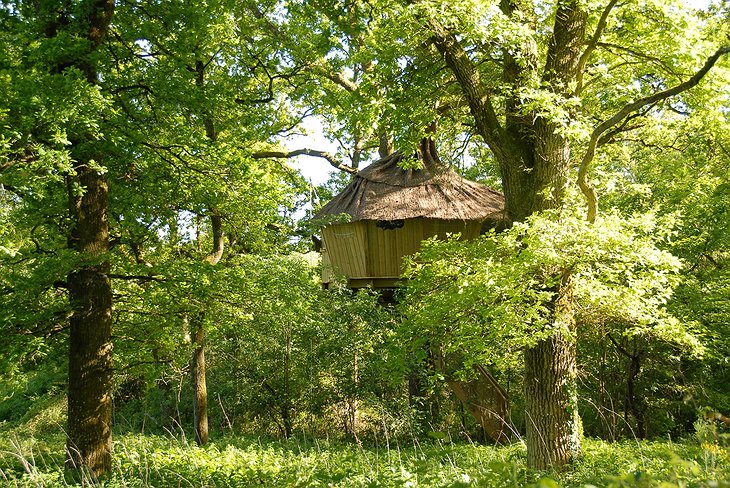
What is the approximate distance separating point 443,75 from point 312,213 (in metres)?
6.46

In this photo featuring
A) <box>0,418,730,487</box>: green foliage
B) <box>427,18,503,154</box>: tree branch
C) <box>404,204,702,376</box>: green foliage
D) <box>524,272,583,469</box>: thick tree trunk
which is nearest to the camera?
<box>0,418,730,487</box>: green foliage

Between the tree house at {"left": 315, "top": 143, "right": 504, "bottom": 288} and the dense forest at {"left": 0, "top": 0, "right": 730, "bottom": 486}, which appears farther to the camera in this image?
the tree house at {"left": 315, "top": 143, "right": 504, "bottom": 288}

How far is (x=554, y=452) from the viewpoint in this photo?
7.70 m

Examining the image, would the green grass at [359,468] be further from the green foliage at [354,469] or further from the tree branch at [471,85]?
the tree branch at [471,85]

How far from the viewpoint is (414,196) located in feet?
44.8

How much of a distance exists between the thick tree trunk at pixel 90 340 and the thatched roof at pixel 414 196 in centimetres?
597

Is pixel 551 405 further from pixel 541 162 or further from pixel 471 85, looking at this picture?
pixel 471 85

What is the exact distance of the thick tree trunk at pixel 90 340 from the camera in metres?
7.82

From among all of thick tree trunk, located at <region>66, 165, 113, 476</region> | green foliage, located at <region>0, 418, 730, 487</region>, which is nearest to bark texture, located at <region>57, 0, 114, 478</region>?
thick tree trunk, located at <region>66, 165, 113, 476</region>

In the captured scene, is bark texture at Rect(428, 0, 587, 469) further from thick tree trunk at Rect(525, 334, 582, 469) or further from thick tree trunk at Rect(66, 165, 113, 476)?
thick tree trunk at Rect(66, 165, 113, 476)

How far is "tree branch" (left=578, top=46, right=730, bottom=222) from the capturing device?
639cm

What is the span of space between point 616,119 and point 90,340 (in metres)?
7.00

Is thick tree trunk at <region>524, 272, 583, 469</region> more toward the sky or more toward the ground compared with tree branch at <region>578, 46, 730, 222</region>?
more toward the ground

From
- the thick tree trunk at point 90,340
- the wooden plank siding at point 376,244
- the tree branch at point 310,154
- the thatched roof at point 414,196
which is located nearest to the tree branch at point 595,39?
the thatched roof at point 414,196
